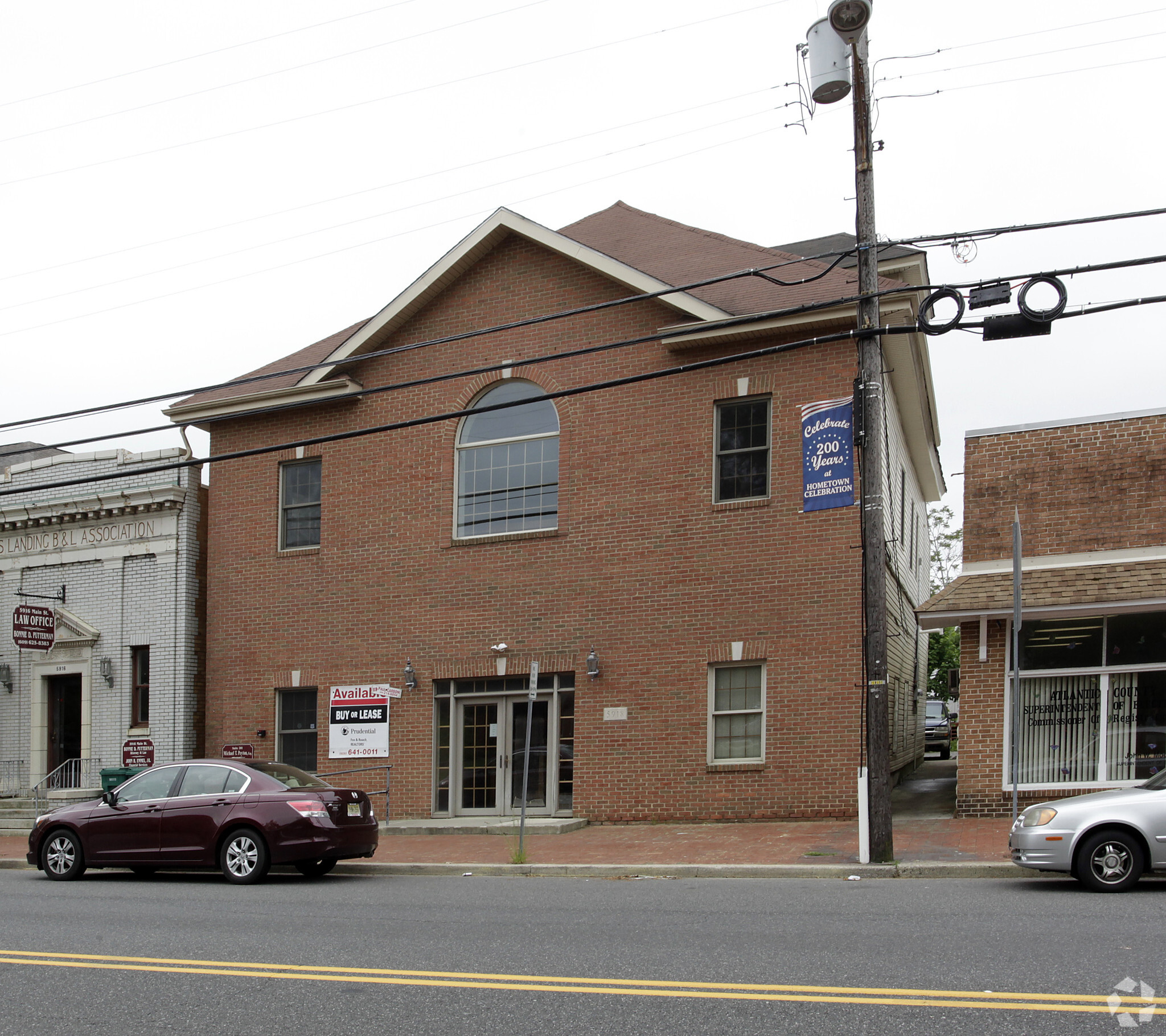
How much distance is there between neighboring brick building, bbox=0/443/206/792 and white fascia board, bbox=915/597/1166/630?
13768mm

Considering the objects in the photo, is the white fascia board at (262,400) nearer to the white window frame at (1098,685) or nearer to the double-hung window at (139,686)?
the double-hung window at (139,686)

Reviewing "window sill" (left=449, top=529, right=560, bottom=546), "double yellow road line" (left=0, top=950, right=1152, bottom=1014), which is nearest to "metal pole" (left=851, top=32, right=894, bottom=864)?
"double yellow road line" (left=0, top=950, right=1152, bottom=1014)

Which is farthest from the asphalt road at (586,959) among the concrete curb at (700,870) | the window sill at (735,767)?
the window sill at (735,767)

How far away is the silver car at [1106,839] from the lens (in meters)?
10.8

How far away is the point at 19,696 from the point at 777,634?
1598 cm

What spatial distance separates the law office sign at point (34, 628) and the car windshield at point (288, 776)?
10784 millimetres

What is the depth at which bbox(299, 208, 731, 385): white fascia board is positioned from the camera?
19.2m

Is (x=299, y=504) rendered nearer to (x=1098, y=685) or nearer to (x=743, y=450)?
(x=743, y=450)

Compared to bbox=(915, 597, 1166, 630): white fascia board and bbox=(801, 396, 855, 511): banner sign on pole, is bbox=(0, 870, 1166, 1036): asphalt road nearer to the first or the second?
bbox=(801, 396, 855, 511): banner sign on pole

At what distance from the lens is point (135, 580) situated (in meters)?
23.8

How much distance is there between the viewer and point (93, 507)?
24.1 metres

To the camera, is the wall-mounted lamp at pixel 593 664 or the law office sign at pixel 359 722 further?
the law office sign at pixel 359 722

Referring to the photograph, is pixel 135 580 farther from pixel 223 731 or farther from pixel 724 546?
pixel 724 546

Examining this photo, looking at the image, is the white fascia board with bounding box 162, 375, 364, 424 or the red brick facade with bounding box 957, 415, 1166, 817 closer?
the red brick facade with bounding box 957, 415, 1166, 817
